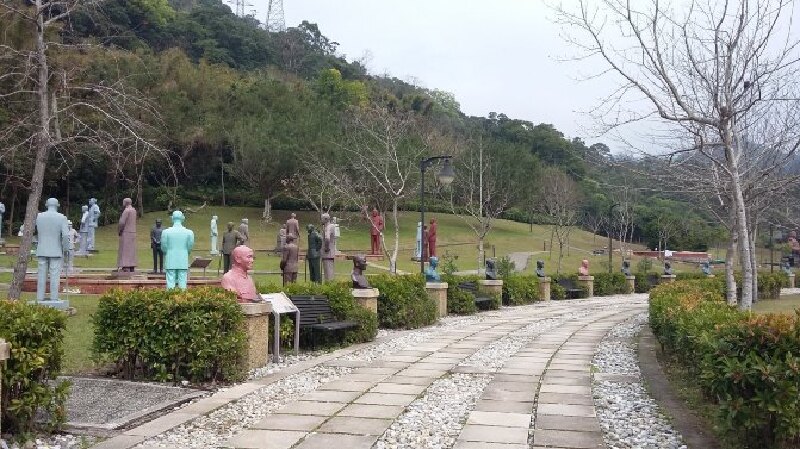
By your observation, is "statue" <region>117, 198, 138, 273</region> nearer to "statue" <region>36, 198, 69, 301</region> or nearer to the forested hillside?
"statue" <region>36, 198, 69, 301</region>

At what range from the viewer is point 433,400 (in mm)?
6441

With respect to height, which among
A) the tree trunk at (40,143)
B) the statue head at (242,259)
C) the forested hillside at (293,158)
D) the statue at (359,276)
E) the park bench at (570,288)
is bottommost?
the park bench at (570,288)

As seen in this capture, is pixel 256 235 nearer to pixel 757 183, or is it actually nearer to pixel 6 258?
pixel 6 258

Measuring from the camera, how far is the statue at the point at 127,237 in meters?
15.7

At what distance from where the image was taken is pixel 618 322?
15.4 metres

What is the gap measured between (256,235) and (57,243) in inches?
1188

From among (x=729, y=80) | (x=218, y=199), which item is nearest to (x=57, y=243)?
(x=729, y=80)

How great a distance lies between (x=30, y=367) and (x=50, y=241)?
7.50 metres

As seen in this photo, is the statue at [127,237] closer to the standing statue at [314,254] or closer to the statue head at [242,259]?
the standing statue at [314,254]

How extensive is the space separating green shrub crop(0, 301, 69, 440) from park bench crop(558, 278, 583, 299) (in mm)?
21447

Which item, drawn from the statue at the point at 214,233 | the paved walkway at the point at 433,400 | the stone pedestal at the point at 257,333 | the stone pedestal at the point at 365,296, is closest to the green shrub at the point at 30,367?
the paved walkway at the point at 433,400

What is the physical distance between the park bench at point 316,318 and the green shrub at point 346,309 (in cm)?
12

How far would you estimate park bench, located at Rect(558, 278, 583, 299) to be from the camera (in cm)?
2514

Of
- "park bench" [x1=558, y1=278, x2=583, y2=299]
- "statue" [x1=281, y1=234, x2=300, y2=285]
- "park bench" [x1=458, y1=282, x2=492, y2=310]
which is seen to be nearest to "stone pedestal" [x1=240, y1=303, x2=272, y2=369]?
"statue" [x1=281, y1=234, x2=300, y2=285]
